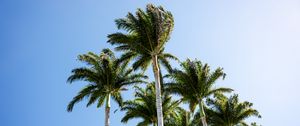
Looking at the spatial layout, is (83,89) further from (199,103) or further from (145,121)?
(199,103)

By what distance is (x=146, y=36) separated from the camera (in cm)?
2964

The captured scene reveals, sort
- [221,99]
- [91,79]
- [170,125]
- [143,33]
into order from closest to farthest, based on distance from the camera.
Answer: [143,33] < [91,79] < [221,99] < [170,125]

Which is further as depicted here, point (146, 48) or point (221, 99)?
point (221, 99)

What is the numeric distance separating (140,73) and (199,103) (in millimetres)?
6560

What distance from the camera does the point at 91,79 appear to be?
3416 centimetres

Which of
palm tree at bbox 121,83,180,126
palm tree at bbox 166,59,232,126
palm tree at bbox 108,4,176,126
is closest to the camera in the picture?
palm tree at bbox 108,4,176,126

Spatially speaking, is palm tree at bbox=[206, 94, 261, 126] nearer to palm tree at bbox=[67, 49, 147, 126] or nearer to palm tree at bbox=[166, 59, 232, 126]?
palm tree at bbox=[166, 59, 232, 126]

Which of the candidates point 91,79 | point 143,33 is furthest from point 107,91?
point 143,33

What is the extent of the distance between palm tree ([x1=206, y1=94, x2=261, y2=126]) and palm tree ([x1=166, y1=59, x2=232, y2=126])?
444cm

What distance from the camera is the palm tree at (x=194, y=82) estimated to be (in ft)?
113

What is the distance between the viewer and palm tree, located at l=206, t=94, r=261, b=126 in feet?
128

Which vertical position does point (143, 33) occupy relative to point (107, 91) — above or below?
above

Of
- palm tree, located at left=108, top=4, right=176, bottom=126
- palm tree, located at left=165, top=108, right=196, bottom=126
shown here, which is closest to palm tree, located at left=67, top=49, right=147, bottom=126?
palm tree, located at left=108, top=4, right=176, bottom=126

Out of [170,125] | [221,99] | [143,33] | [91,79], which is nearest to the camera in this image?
[143,33]
